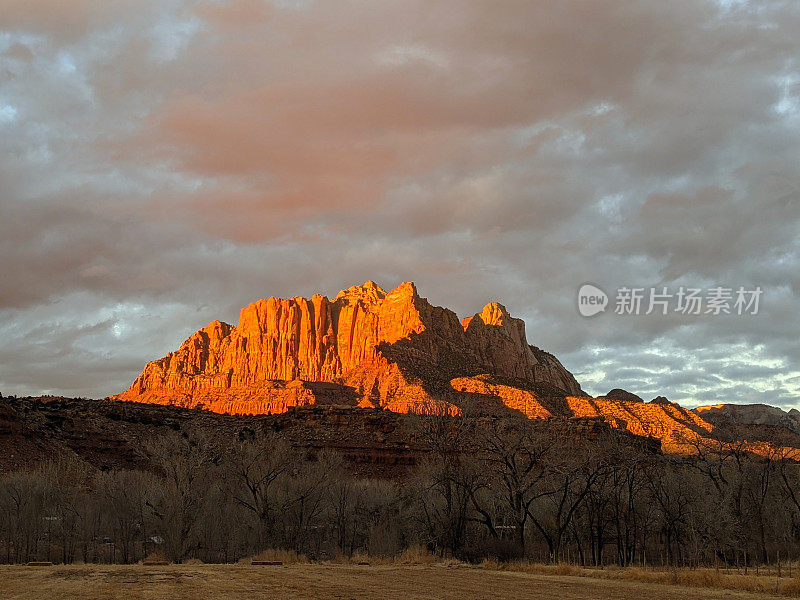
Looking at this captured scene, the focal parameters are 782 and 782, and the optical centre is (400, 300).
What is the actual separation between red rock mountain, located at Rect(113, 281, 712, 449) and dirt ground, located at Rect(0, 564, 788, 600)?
6383 centimetres

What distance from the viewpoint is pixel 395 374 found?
13488cm

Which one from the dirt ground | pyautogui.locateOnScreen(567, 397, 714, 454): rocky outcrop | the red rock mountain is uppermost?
the red rock mountain

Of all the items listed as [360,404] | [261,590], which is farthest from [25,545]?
[360,404]

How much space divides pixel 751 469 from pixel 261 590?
39.0m

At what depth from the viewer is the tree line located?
42.8m

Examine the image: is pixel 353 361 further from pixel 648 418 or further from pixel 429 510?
pixel 429 510

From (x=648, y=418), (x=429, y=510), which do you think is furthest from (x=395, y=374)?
(x=429, y=510)

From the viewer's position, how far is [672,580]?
28.2 meters

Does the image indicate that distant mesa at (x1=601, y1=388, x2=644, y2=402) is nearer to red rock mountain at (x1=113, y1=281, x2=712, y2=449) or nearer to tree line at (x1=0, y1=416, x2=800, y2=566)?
red rock mountain at (x1=113, y1=281, x2=712, y2=449)

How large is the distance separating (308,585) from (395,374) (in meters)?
109

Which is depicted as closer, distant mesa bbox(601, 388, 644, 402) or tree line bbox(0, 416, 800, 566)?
tree line bbox(0, 416, 800, 566)

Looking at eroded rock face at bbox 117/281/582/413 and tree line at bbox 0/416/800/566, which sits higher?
eroded rock face at bbox 117/281/582/413

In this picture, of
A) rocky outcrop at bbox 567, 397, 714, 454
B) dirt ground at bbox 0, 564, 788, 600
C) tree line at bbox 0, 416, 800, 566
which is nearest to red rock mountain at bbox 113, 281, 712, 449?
rocky outcrop at bbox 567, 397, 714, 454

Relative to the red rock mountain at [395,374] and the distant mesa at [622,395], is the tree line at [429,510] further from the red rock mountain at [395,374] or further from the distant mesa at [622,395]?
the distant mesa at [622,395]
